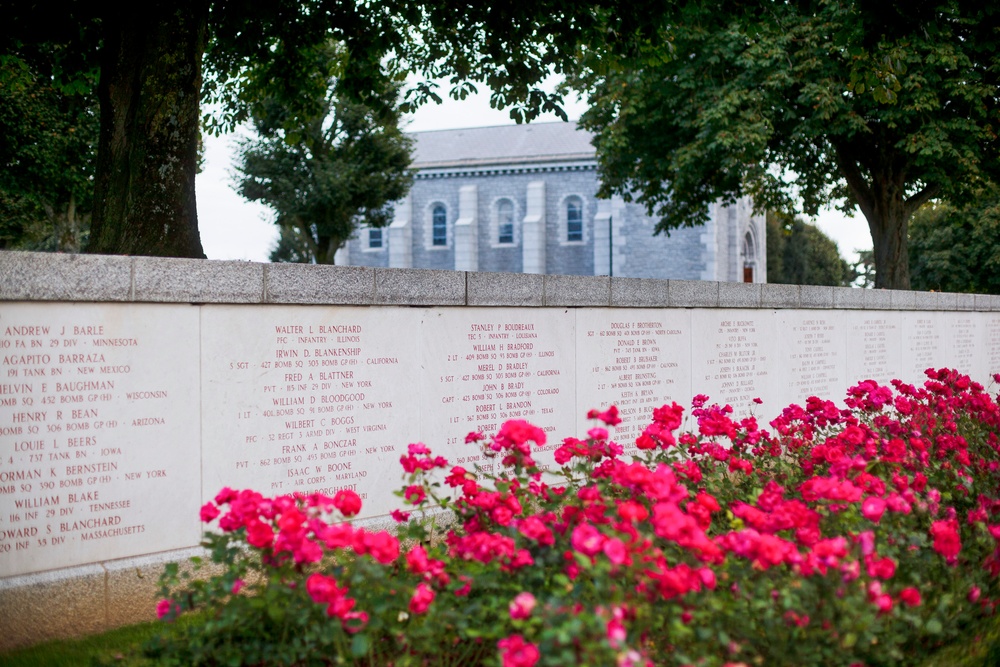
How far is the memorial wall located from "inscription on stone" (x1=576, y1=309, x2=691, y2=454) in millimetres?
22

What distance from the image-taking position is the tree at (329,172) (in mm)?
37281

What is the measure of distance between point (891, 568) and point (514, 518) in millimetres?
1545

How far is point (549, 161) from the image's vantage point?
52.9 m

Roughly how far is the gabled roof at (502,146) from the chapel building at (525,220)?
7 centimetres

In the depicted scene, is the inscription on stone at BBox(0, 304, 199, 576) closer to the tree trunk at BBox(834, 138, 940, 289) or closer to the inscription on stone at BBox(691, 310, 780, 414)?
the inscription on stone at BBox(691, 310, 780, 414)

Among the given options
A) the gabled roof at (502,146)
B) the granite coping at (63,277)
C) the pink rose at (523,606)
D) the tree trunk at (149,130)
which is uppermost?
the gabled roof at (502,146)

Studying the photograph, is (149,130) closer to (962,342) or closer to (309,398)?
(309,398)

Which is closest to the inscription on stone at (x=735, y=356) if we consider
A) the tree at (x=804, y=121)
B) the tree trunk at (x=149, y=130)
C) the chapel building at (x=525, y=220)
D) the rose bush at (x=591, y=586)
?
the tree at (x=804, y=121)

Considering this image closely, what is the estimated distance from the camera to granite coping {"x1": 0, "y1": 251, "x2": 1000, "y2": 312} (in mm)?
5281

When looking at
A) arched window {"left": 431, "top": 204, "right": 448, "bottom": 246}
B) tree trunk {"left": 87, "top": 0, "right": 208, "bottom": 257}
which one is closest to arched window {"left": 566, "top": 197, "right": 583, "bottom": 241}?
arched window {"left": 431, "top": 204, "right": 448, "bottom": 246}

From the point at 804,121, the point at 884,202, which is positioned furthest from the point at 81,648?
the point at 884,202

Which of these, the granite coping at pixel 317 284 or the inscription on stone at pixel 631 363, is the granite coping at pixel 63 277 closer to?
the granite coping at pixel 317 284

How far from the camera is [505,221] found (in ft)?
180

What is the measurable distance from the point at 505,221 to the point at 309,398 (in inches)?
1925
